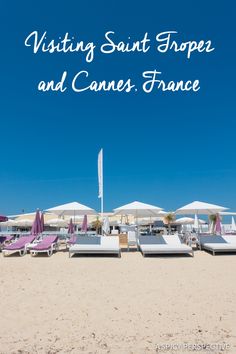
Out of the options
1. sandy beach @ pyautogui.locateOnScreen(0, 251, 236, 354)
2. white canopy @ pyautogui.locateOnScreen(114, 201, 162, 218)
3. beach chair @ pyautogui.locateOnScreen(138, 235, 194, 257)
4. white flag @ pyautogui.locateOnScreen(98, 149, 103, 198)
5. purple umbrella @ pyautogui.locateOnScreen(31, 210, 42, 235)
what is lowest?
sandy beach @ pyautogui.locateOnScreen(0, 251, 236, 354)

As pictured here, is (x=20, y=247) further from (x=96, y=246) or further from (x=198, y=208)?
(x=198, y=208)

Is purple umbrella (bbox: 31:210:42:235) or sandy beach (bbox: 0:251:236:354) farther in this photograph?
purple umbrella (bbox: 31:210:42:235)

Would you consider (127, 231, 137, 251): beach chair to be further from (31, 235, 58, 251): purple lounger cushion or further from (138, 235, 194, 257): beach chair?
(31, 235, 58, 251): purple lounger cushion

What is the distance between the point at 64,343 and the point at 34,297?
2001 mm

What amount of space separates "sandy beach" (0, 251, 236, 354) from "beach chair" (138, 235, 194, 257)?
230 cm

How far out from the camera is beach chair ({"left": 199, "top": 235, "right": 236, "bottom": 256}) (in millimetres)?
10852

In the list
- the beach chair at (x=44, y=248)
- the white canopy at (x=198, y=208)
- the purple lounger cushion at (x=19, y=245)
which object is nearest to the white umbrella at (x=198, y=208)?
the white canopy at (x=198, y=208)

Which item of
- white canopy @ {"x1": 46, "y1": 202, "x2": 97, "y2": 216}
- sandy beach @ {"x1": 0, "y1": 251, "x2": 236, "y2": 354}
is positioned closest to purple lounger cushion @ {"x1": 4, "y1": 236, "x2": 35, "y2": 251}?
white canopy @ {"x1": 46, "y1": 202, "x2": 97, "y2": 216}

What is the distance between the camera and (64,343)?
3.21m

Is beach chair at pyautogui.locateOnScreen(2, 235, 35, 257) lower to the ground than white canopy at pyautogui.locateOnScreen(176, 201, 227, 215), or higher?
lower

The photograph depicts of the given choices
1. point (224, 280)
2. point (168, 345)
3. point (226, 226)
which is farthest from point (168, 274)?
point (226, 226)

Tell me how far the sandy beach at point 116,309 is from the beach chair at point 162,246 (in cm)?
230

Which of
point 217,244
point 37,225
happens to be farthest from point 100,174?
point 217,244

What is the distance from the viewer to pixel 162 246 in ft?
34.9
